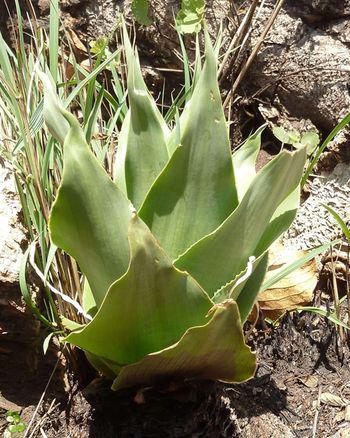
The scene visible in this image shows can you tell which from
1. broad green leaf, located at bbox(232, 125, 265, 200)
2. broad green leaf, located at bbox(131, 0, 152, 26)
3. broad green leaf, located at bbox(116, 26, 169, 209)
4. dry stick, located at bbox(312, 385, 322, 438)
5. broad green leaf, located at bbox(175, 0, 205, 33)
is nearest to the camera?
broad green leaf, located at bbox(116, 26, 169, 209)

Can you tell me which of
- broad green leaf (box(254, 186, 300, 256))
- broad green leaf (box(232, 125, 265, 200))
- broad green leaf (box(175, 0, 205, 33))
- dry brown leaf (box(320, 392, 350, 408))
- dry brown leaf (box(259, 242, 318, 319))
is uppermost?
broad green leaf (box(175, 0, 205, 33))

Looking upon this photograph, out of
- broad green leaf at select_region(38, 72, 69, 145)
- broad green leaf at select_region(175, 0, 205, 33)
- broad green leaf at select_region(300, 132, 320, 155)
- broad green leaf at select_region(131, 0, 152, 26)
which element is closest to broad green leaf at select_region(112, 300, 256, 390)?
broad green leaf at select_region(38, 72, 69, 145)

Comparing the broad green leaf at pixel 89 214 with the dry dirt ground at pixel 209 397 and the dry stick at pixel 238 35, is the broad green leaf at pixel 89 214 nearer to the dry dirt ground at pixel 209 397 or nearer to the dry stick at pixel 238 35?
the dry dirt ground at pixel 209 397

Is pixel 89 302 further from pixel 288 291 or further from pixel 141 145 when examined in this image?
pixel 288 291

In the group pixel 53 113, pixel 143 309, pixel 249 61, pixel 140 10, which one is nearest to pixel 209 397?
pixel 143 309

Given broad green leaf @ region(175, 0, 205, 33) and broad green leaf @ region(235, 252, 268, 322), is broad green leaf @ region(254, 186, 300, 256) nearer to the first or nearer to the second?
broad green leaf @ region(235, 252, 268, 322)
